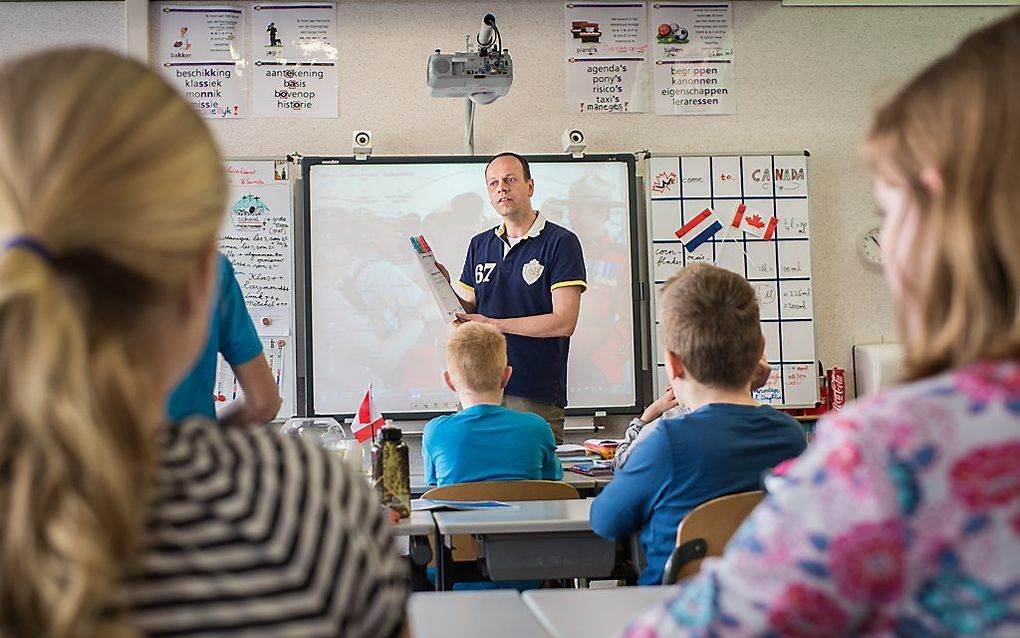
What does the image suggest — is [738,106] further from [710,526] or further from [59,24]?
[710,526]

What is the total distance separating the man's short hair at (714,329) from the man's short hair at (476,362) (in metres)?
0.87

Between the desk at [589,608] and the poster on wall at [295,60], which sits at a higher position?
the poster on wall at [295,60]

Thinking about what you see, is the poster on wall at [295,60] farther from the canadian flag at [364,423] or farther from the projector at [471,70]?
the canadian flag at [364,423]

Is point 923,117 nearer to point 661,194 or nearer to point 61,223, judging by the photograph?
point 61,223

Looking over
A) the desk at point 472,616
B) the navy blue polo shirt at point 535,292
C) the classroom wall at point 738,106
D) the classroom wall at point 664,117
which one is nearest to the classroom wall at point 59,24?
the classroom wall at point 664,117

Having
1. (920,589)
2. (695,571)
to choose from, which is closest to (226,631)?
(920,589)

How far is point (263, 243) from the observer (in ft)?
16.8

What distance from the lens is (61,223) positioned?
25.8 inches

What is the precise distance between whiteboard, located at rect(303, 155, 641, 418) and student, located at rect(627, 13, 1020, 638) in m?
4.38

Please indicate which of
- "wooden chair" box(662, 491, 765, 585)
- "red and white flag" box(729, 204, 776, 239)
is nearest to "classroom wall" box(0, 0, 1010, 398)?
"red and white flag" box(729, 204, 776, 239)

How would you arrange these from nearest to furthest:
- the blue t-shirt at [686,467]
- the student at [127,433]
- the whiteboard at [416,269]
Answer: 1. the student at [127,433]
2. the blue t-shirt at [686,467]
3. the whiteboard at [416,269]

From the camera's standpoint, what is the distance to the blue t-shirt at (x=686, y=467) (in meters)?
2.09

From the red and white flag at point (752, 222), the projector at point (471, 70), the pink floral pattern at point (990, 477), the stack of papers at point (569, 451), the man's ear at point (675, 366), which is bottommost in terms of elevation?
the stack of papers at point (569, 451)

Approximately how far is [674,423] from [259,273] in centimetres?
339
